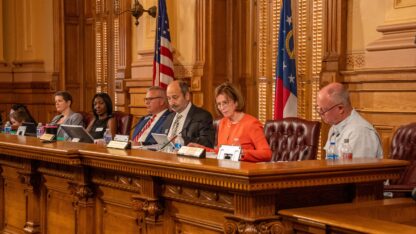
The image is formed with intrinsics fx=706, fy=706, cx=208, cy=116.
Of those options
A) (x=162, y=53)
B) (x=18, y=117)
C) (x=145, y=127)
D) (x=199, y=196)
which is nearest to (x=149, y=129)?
(x=145, y=127)

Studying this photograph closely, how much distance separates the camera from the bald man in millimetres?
4039

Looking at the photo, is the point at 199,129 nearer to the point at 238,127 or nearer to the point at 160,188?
the point at 238,127

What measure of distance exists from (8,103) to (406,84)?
7405 mm

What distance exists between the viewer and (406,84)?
5.28 m

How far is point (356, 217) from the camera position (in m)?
2.74

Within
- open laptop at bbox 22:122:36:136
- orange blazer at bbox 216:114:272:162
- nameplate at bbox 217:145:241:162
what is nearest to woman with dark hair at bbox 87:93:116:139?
open laptop at bbox 22:122:36:136

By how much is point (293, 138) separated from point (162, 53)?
3090mm

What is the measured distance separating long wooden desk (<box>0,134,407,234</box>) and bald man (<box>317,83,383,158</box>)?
0.69 meters

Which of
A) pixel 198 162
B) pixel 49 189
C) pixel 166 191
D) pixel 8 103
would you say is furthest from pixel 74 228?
pixel 8 103

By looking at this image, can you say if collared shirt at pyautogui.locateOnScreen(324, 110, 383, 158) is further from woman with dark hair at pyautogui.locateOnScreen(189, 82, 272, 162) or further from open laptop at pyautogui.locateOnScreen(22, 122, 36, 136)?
open laptop at pyautogui.locateOnScreen(22, 122, 36, 136)

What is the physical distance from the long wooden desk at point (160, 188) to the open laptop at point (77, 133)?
1.38ft

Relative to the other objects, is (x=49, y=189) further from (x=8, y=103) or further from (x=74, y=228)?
(x=8, y=103)

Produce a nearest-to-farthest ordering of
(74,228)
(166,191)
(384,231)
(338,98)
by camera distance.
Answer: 1. (384,231)
2. (166,191)
3. (338,98)
4. (74,228)

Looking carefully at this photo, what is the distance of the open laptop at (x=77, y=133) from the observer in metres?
5.60
